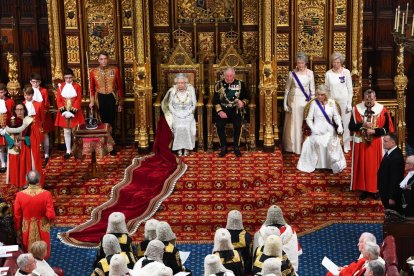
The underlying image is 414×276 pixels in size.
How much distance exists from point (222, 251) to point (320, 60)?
6.64 meters

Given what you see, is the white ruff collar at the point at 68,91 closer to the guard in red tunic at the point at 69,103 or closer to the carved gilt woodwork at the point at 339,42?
the guard in red tunic at the point at 69,103

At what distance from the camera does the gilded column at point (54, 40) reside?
54.6ft

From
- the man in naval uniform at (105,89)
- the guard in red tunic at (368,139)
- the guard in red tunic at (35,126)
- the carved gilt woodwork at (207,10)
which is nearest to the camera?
the guard in red tunic at (368,139)

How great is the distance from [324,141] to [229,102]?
1690 mm

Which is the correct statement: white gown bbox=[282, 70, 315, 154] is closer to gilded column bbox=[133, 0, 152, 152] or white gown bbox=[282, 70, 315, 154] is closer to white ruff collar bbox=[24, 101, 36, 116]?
gilded column bbox=[133, 0, 152, 152]

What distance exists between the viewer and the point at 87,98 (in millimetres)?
17062

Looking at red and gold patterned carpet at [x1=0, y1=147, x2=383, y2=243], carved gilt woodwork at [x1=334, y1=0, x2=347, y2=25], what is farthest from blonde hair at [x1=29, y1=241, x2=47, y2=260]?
carved gilt woodwork at [x1=334, y1=0, x2=347, y2=25]

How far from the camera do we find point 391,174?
13227 millimetres

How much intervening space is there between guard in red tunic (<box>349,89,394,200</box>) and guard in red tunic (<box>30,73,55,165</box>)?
5152 millimetres

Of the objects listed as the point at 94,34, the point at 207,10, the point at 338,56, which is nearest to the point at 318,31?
the point at 338,56

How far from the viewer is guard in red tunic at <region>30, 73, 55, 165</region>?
1627 cm

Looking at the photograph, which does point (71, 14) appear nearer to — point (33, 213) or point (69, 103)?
point (69, 103)

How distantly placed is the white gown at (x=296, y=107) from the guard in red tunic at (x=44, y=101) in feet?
13.3

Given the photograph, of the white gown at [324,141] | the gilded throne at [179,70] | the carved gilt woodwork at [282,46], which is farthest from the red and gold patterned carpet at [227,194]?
the carved gilt woodwork at [282,46]
